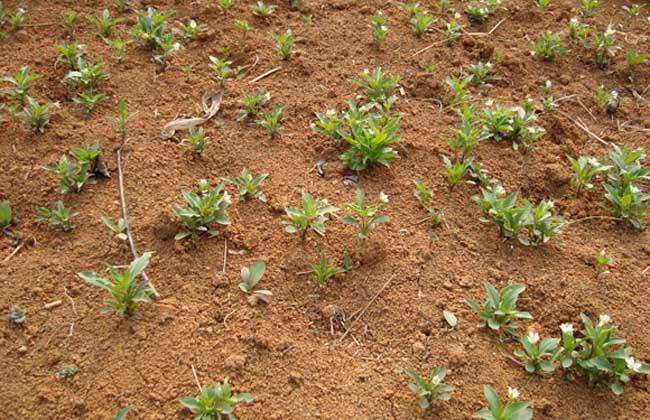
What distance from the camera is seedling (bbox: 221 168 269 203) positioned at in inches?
131

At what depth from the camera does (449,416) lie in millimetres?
2475

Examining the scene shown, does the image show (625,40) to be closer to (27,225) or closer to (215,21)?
(215,21)

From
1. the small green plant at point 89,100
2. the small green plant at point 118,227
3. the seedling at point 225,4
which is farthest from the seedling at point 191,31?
the small green plant at point 118,227

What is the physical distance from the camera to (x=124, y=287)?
2.67m

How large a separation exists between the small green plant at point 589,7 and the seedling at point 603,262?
275 cm

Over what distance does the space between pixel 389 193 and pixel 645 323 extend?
1.47 meters

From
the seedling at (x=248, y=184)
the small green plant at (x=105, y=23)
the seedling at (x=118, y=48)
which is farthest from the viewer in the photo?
the small green plant at (x=105, y=23)

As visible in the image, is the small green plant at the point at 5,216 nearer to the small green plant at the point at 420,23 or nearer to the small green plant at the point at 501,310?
the small green plant at the point at 501,310

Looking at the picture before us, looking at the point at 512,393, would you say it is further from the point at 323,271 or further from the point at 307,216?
the point at 307,216

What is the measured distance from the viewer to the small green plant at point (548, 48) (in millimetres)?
4516

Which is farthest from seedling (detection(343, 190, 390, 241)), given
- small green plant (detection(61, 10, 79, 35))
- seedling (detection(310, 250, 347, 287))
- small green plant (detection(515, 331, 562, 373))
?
small green plant (detection(61, 10, 79, 35))

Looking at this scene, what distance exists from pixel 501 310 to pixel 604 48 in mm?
2783

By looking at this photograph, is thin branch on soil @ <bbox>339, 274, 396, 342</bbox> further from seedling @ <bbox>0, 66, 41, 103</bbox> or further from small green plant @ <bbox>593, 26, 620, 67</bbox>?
small green plant @ <bbox>593, 26, 620, 67</bbox>

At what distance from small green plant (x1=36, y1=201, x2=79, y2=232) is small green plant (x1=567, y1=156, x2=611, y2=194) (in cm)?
283
